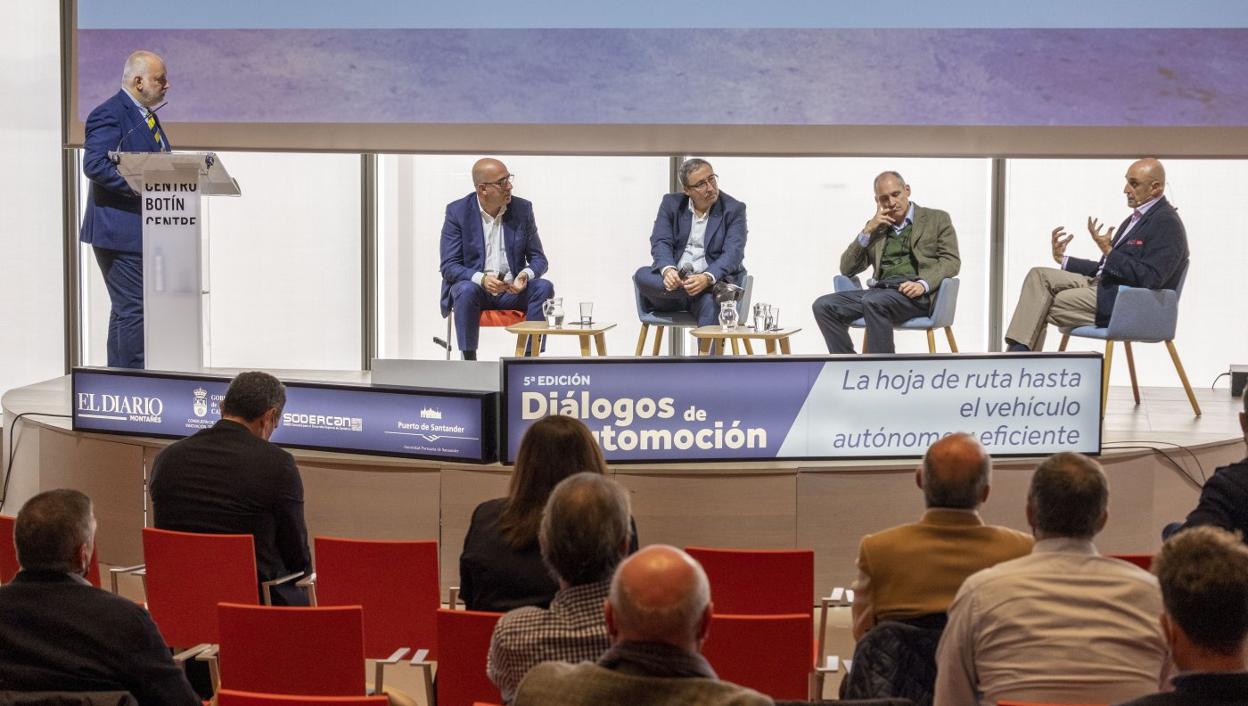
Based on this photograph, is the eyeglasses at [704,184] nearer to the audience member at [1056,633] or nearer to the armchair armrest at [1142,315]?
the armchair armrest at [1142,315]

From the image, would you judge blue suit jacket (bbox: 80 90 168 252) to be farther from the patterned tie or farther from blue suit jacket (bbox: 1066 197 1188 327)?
blue suit jacket (bbox: 1066 197 1188 327)

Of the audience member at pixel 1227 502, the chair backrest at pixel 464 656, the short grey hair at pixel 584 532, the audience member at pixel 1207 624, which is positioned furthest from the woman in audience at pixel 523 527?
the audience member at pixel 1227 502

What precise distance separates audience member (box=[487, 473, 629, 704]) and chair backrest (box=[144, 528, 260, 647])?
1441 mm

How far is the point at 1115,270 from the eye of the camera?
627 cm

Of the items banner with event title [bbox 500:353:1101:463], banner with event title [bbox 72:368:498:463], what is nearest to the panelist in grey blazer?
banner with event title [bbox 500:353:1101:463]

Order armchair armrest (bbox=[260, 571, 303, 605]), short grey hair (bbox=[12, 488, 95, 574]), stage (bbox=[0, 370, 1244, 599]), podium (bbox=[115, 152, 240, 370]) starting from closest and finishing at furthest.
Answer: short grey hair (bbox=[12, 488, 95, 574])
armchair armrest (bbox=[260, 571, 303, 605])
stage (bbox=[0, 370, 1244, 599])
podium (bbox=[115, 152, 240, 370])

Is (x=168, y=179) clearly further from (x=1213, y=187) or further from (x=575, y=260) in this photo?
(x=1213, y=187)

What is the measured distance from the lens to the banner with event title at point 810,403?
4922 mm

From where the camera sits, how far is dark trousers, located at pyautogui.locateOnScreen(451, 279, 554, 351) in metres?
7.01

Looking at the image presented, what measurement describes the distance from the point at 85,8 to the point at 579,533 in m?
7.24

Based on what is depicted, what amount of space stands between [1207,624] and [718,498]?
316 centimetres

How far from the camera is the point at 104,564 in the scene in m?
A: 5.47

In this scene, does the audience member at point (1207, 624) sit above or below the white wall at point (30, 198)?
below

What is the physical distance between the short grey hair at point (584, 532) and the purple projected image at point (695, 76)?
19.7 feet
